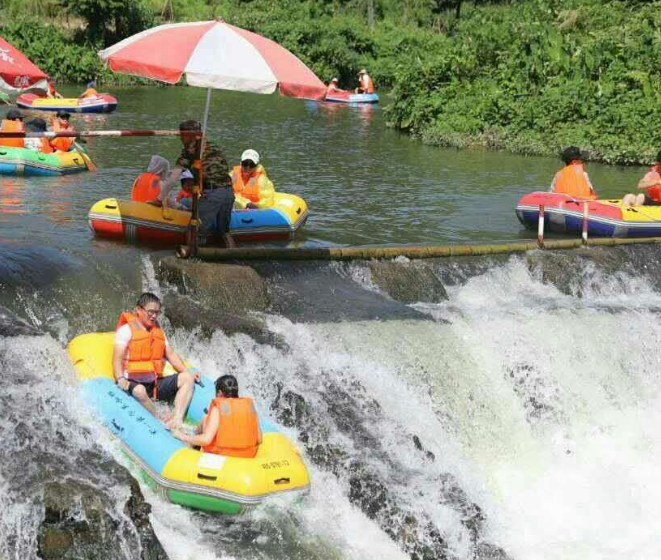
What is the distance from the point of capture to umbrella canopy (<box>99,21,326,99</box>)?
11812 millimetres

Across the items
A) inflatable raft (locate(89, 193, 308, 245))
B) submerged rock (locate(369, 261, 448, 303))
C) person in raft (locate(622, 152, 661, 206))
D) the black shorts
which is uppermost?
person in raft (locate(622, 152, 661, 206))

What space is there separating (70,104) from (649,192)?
17.9m

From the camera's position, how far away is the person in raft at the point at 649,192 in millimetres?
17719

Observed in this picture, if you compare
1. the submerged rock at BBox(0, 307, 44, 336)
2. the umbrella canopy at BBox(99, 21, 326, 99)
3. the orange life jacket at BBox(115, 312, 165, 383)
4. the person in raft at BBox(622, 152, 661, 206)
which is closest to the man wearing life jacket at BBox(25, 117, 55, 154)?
the umbrella canopy at BBox(99, 21, 326, 99)

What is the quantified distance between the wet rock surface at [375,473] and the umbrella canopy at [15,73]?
3.76m

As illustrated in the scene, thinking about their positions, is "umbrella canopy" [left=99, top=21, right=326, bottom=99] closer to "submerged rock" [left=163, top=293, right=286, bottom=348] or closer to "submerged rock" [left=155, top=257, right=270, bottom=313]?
"submerged rock" [left=155, top=257, right=270, bottom=313]

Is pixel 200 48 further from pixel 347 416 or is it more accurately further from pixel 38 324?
pixel 347 416

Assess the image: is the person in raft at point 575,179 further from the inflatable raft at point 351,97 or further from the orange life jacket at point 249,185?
the inflatable raft at point 351,97

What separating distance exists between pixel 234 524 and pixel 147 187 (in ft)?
22.8

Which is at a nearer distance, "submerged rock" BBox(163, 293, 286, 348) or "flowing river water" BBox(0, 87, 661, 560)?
"flowing river water" BBox(0, 87, 661, 560)

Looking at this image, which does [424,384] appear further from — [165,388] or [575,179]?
[575,179]

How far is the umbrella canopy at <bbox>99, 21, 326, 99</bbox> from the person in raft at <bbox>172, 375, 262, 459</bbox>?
389 cm

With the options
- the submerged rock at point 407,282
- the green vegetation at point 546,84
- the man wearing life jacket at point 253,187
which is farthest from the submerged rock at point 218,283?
the green vegetation at point 546,84

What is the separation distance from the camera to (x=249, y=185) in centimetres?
1605
